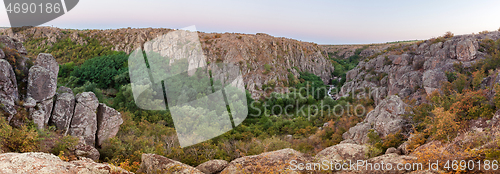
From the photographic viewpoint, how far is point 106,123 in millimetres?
13367

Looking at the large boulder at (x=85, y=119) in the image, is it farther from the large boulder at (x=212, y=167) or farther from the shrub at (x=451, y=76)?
the shrub at (x=451, y=76)

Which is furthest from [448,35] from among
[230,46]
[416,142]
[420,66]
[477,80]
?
[230,46]

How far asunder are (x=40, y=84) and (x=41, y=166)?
7683mm

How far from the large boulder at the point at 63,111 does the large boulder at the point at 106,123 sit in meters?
1.51

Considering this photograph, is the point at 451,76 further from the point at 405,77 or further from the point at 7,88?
the point at 7,88

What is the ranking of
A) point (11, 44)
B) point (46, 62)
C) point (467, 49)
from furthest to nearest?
point (467, 49) < point (46, 62) < point (11, 44)

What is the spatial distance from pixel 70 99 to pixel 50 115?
3.76 feet

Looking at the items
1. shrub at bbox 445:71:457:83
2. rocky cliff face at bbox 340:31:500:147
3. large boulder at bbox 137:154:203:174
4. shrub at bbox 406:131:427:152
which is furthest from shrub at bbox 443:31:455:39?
large boulder at bbox 137:154:203:174

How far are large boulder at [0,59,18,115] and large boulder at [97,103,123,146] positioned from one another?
398 centimetres

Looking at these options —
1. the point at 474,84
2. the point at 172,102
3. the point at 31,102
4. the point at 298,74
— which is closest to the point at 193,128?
the point at 172,102

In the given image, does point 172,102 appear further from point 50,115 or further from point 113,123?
point 50,115

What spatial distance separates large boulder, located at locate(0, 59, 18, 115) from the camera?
30.1 ft

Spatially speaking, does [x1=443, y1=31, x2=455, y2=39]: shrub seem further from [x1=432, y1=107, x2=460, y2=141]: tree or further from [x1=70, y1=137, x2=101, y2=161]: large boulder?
[x1=70, y1=137, x2=101, y2=161]: large boulder

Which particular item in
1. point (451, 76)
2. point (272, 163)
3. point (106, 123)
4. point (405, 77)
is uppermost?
point (451, 76)
